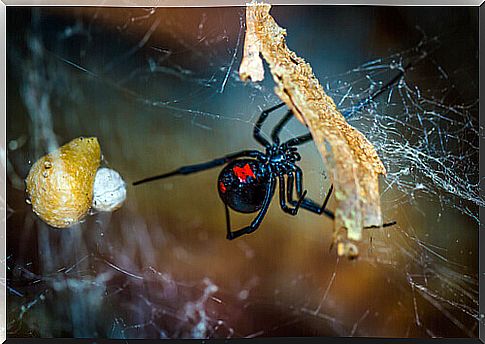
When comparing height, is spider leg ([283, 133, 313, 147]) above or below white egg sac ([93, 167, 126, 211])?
above

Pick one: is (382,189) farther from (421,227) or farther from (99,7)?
(99,7)

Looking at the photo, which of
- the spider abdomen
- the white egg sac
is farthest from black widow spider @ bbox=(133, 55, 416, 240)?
the white egg sac

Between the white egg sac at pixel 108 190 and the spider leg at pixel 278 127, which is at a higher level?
the spider leg at pixel 278 127

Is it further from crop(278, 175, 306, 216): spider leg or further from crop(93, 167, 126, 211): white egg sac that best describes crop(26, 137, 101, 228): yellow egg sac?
crop(278, 175, 306, 216): spider leg

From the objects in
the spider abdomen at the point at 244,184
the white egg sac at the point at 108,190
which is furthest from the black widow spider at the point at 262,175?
the white egg sac at the point at 108,190

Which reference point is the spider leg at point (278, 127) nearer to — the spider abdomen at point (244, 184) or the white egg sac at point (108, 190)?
the spider abdomen at point (244, 184)

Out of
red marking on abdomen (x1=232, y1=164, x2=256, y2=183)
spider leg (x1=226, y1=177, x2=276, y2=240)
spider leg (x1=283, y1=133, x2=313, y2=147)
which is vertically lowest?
spider leg (x1=226, y1=177, x2=276, y2=240)
